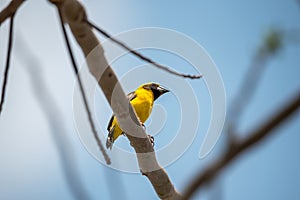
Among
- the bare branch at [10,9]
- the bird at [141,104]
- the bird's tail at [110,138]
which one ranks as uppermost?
the bare branch at [10,9]

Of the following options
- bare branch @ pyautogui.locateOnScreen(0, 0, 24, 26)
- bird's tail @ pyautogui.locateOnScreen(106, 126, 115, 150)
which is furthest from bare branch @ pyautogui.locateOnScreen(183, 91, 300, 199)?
bird's tail @ pyautogui.locateOnScreen(106, 126, 115, 150)

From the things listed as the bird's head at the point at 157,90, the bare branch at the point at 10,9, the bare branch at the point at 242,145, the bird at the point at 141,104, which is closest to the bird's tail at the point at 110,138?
the bird at the point at 141,104

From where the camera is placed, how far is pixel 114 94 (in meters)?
2.80

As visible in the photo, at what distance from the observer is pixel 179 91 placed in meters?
4.72

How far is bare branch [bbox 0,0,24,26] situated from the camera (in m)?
2.38

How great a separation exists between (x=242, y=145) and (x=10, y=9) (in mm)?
1756

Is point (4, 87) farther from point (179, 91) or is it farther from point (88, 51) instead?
point (179, 91)

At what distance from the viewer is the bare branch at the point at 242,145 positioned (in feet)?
3.05

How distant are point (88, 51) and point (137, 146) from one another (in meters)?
1.39

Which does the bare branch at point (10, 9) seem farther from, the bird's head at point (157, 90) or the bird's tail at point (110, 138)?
the bird's head at point (157, 90)

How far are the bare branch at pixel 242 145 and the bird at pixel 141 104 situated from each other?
4.65 metres

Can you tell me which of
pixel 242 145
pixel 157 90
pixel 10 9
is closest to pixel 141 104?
pixel 157 90

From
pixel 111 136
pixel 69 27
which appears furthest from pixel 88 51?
pixel 111 136

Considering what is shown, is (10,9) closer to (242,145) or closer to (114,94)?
(114,94)
